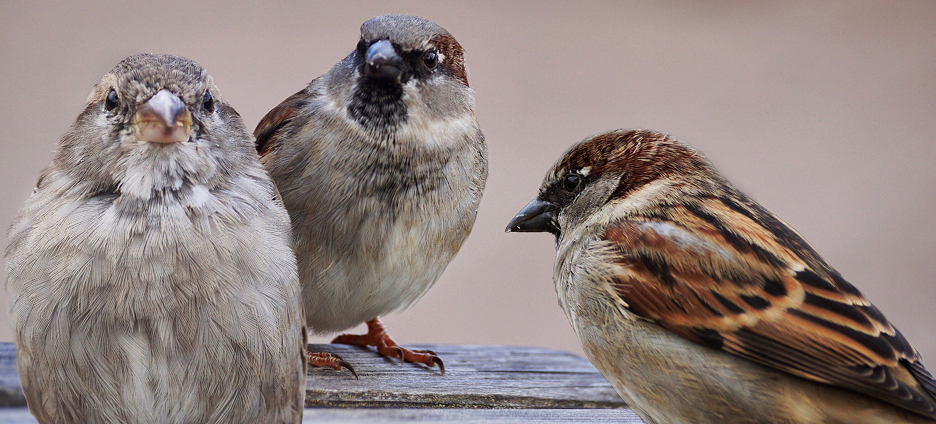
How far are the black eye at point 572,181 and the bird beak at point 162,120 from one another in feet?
3.04

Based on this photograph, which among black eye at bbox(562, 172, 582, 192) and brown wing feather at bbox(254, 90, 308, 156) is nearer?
black eye at bbox(562, 172, 582, 192)

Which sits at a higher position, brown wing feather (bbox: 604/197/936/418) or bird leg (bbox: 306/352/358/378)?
brown wing feather (bbox: 604/197/936/418)

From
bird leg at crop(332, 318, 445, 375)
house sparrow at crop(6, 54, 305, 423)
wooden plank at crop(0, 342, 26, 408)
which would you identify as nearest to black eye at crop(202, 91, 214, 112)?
house sparrow at crop(6, 54, 305, 423)

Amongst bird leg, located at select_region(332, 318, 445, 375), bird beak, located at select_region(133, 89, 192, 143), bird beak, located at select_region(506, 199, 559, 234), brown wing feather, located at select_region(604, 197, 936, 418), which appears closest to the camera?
bird beak, located at select_region(133, 89, 192, 143)

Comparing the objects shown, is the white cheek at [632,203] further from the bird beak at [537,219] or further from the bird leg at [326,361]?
the bird leg at [326,361]

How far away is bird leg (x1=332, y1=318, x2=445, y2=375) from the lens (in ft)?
8.23

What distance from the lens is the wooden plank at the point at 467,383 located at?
2.18 metres

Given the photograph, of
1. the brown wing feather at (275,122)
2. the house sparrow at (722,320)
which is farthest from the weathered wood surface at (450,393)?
the brown wing feather at (275,122)

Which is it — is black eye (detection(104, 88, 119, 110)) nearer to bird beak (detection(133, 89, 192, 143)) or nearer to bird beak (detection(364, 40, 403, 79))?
bird beak (detection(133, 89, 192, 143))

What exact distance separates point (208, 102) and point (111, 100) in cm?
16

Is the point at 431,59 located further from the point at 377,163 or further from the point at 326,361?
the point at 326,361

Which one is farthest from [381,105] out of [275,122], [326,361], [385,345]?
[385,345]

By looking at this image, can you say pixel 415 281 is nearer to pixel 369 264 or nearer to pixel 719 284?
pixel 369 264

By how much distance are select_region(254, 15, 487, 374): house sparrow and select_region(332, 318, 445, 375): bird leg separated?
0.31 metres
